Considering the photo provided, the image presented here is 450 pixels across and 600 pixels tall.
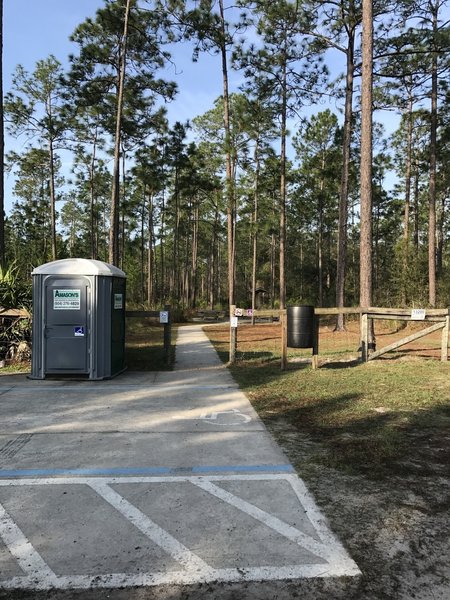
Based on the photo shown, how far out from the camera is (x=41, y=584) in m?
2.37

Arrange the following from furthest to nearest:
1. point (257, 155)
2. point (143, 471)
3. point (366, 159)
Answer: point (257, 155) < point (366, 159) < point (143, 471)

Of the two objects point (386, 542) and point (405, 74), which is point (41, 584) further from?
point (405, 74)

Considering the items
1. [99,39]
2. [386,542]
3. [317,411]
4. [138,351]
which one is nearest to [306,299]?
[99,39]

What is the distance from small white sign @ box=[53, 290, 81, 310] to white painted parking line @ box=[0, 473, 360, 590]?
5001 millimetres

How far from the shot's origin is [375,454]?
433 cm

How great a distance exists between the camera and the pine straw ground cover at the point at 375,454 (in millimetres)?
2541

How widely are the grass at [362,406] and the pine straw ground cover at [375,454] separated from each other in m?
0.01

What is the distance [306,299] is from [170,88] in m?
28.5

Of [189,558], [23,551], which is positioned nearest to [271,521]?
[189,558]

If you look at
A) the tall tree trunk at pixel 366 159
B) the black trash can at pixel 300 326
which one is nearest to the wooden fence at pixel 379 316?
the black trash can at pixel 300 326

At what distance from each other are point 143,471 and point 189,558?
145 centimetres

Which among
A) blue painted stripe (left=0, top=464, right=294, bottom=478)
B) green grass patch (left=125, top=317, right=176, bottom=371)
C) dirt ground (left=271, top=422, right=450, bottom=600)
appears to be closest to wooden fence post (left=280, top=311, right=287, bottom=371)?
green grass patch (left=125, top=317, right=176, bottom=371)

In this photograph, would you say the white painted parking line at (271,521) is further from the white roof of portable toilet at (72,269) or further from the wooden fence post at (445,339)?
the wooden fence post at (445,339)

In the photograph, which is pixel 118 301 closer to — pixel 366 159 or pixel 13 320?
pixel 13 320
